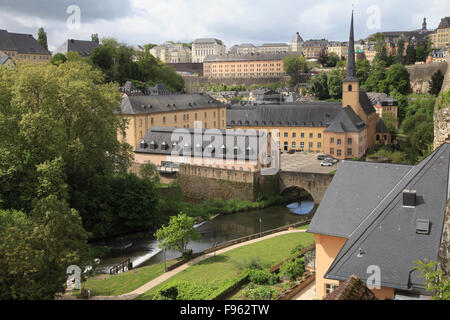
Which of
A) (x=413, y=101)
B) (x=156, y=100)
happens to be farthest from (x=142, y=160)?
(x=413, y=101)

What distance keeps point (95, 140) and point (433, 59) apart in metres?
86.6

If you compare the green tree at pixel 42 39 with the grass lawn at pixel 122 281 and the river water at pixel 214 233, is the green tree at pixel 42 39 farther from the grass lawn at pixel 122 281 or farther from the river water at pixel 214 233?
the grass lawn at pixel 122 281

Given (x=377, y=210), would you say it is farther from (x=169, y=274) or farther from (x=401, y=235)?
(x=169, y=274)

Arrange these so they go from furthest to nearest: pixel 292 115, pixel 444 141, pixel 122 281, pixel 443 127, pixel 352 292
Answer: pixel 292 115, pixel 122 281, pixel 444 141, pixel 443 127, pixel 352 292

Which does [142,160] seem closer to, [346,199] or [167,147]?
[167,147]

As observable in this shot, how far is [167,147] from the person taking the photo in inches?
1890

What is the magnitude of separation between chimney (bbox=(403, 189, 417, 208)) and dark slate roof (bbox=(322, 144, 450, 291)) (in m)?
0.12

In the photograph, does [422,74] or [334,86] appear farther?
[422,74]

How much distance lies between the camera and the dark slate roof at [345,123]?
5625 cm

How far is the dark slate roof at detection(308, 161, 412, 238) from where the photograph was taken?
50.7 ft

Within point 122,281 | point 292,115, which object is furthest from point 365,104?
point 122,281

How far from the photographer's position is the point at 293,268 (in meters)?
19.8

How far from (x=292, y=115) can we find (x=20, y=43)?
5908 centimetres

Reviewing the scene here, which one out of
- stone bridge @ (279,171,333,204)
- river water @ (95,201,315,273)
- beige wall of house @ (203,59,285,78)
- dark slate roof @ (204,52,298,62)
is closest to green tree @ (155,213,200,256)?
river water @ (95,201,315,273)
